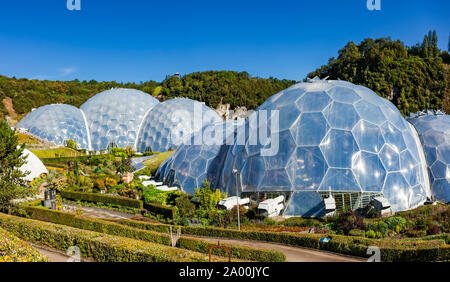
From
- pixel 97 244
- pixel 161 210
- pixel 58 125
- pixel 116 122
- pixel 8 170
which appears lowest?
pixel 161 210

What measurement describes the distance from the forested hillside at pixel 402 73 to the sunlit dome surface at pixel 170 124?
114ft

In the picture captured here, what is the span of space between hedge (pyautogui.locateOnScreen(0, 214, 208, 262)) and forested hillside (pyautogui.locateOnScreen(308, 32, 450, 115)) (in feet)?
197

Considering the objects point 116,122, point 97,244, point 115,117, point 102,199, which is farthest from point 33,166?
point 97,244

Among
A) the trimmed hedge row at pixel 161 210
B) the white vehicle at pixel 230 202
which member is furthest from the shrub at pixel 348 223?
the trimmed hedge row at pixel 161 210

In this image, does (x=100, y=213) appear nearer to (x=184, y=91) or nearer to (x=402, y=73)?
(x=402, y=73)

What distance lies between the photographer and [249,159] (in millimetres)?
21688

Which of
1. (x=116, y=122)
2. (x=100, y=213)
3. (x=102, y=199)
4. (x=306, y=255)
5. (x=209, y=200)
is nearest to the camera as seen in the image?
(x=306, y=255)

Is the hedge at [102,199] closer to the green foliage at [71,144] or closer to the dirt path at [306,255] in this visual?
the dirt path at [306,255]

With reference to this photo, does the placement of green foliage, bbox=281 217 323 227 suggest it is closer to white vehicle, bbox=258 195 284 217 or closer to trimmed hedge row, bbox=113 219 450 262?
white vehicle, bbox=258 195 284 217

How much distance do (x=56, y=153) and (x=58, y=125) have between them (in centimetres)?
779

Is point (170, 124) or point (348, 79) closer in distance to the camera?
point (170, 124)

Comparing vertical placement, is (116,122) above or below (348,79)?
below

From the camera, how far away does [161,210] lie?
871 inches

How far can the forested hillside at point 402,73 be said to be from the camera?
2520 inches
